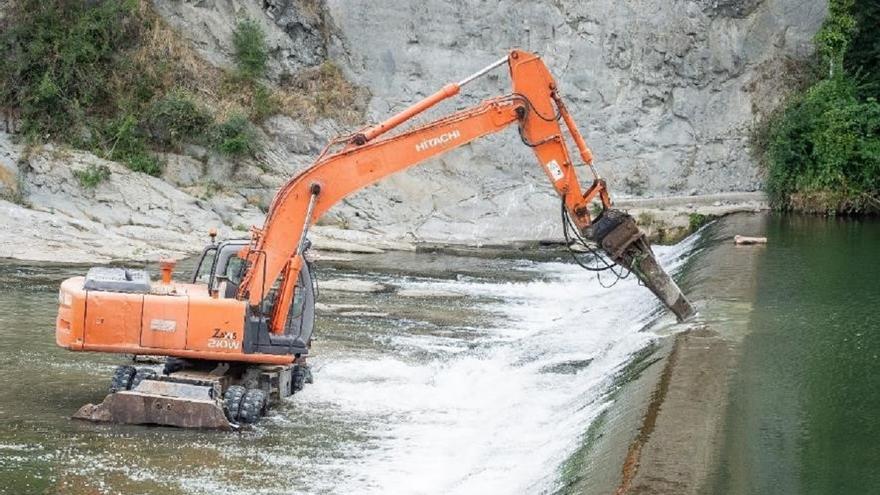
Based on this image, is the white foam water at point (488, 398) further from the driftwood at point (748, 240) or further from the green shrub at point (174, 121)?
the green shrub at point (174, 121)

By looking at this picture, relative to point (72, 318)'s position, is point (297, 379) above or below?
below

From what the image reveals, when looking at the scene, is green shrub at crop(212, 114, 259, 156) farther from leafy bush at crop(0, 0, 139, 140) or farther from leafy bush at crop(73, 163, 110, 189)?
leafy bush at crop(73, 163, 110, 189)

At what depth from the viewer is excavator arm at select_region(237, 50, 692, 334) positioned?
14992 millimetres

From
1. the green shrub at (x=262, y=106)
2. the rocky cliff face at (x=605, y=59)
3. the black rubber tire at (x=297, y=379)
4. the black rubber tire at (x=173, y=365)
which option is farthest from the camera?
the rocky cliff face at (x=605, y=59)

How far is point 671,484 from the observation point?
31.3 feet

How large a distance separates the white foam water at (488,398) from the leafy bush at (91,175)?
42.3ft

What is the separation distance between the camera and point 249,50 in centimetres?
3934

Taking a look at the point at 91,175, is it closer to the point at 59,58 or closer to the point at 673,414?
the point at 59,58

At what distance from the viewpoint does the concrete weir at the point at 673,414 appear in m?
9.88

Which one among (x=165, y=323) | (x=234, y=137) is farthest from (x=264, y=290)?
(x=234, y=137)

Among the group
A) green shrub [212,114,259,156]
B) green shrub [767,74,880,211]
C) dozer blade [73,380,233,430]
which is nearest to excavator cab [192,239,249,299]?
dozer blade [73,380,233,430]

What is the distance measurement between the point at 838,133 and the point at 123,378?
25.2m

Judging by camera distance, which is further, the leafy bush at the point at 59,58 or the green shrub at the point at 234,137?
the green shrub at the point at 234,137

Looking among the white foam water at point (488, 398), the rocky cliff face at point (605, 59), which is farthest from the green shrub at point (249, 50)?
the white foam water at point (488, 398)
